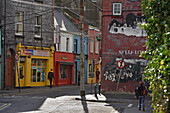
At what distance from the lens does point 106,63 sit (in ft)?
87.8

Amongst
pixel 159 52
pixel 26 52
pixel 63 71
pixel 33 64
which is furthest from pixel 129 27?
pixel 159 52

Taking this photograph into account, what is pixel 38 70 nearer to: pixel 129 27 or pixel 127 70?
pixel 127 70

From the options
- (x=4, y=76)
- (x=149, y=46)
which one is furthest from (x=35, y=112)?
(x=4, y=76)

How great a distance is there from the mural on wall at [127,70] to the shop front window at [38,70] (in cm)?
1145

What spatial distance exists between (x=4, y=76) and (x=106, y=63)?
10.1m

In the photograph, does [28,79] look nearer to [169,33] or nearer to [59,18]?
[59,18]

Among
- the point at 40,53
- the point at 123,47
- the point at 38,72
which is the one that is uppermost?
the point at 123,47

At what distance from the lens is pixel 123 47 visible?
26438mm

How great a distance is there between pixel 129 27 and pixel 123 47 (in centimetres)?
146

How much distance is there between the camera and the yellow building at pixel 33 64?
34.1 m

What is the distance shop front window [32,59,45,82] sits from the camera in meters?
36.3

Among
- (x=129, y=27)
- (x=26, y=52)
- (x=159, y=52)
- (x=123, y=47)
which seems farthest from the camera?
(x=26, y=52)

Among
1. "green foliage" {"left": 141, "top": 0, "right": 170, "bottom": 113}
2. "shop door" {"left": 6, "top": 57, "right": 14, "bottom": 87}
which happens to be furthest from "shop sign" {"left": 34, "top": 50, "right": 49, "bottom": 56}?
"green foliage" {"left": 141, "top": 0, "right": 170, "bottom": 113}

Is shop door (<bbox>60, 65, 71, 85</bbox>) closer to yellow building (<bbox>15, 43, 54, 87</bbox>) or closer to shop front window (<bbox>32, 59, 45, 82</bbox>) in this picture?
yellow building (<bbox>15, 43, 54, 87</bbox>)
